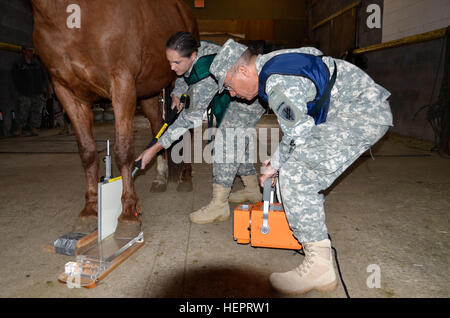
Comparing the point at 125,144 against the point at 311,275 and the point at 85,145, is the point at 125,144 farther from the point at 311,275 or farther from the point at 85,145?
the point at 311,275

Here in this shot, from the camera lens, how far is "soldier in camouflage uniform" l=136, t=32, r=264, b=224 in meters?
2.27

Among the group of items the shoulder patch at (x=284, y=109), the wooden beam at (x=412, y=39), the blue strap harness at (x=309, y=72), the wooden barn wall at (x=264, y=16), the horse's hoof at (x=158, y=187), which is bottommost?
the horse's hoof at (x=158, y=187)

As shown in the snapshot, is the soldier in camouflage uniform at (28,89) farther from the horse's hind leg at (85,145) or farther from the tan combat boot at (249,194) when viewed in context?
the tan combat boot at (249,194)

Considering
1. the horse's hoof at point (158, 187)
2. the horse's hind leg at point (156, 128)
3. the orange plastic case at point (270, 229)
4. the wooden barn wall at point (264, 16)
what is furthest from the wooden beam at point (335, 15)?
the orange plastic case at point (270, 229)

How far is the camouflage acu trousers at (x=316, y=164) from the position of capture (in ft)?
5.55

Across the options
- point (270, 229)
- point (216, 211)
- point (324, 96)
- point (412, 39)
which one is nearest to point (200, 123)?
point (216, 211)

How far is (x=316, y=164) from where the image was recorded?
1.69 m

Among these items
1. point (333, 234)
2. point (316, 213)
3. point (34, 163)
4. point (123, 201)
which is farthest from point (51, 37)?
point (34, 163)


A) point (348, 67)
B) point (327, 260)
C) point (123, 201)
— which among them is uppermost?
point (348, 67)

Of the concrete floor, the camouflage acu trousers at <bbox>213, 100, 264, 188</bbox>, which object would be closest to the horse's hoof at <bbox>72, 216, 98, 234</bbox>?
the concrete floor

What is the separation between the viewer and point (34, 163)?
4.77 meters

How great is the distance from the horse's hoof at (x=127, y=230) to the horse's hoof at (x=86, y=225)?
25 centimetres
